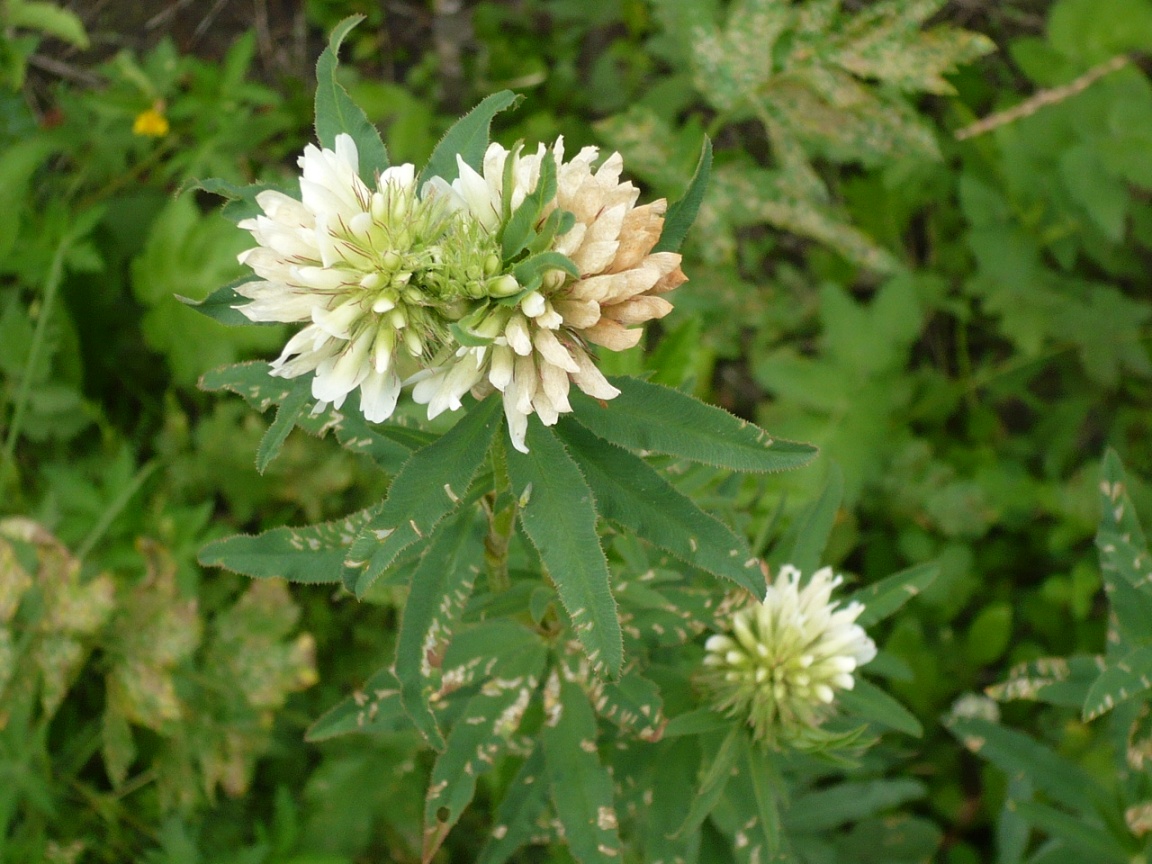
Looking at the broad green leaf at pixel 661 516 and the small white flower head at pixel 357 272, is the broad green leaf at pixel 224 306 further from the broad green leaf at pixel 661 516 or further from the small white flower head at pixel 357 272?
the broad green leaf at pixel 661 516

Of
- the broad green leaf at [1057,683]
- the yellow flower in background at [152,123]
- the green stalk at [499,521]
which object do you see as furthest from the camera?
the yellow flower in background at [152,123]

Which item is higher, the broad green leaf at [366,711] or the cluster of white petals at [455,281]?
the cluster of white petals at [455,281]

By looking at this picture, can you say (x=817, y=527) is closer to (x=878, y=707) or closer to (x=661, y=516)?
(x=878, y=707)

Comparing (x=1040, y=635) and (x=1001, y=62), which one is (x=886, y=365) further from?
(x=1001, y=62)

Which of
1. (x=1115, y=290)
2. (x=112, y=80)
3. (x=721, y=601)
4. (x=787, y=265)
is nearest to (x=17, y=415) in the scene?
(x=112, y=80)

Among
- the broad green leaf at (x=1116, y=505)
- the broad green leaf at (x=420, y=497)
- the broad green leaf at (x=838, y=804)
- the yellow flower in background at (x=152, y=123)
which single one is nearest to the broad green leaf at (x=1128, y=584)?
the broad green leaf at (x=1116, y=505)
